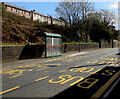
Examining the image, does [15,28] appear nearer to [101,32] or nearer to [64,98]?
[64,98]

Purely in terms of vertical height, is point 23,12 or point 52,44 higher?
point 23,12

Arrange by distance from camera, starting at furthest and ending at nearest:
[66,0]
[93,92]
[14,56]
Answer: [66,0] < [14,56] < [93,92]

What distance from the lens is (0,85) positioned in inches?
219

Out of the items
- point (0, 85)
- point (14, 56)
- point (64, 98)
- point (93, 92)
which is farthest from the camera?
point (14, 56)

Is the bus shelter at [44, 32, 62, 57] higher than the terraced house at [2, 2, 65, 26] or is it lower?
lower

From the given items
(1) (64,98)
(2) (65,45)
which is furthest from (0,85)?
(2) (65,45)

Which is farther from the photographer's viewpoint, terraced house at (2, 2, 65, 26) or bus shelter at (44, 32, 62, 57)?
terraced house at (2, 2, 65, 26)

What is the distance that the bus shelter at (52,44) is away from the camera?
16358 millimetres

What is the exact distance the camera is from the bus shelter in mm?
16358

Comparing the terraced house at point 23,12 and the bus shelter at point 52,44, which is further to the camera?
the terraced house at point 23,12

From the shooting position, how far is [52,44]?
17.2 meters

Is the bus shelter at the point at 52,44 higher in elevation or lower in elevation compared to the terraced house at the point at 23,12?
lower

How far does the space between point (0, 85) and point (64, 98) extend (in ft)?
9.58

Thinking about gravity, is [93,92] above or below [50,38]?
below
